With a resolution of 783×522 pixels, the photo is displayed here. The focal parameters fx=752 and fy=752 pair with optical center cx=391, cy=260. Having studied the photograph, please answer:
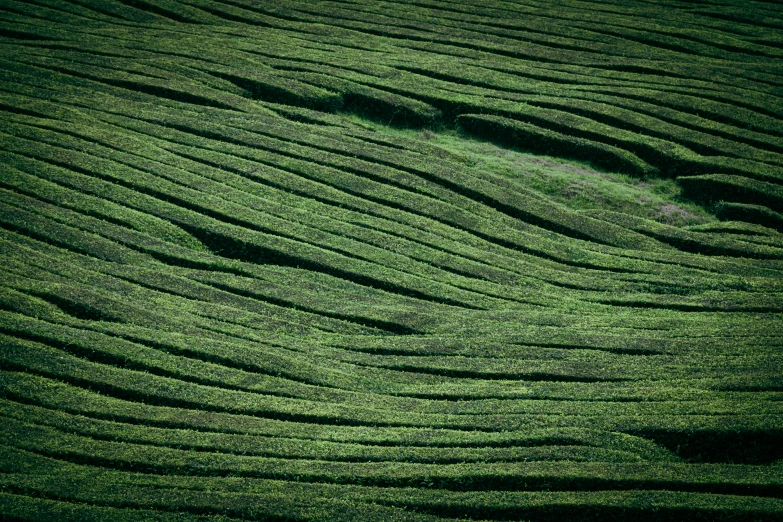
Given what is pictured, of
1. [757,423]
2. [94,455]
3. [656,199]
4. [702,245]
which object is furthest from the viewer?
[656,199]

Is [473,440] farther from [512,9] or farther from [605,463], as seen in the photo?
[512,9]

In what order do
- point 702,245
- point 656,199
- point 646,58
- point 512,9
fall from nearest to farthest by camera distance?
1. point 702,245
2. point 656,199
3. point 646,58
4. point 512,9

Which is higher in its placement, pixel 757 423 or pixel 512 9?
pixel 512 9

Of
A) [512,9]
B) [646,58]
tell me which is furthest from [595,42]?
[512,9]

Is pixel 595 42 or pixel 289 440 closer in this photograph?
pixel 289 440

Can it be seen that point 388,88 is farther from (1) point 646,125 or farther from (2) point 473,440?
(2) point 473,440

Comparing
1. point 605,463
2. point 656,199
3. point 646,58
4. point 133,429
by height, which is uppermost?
point 646,58
